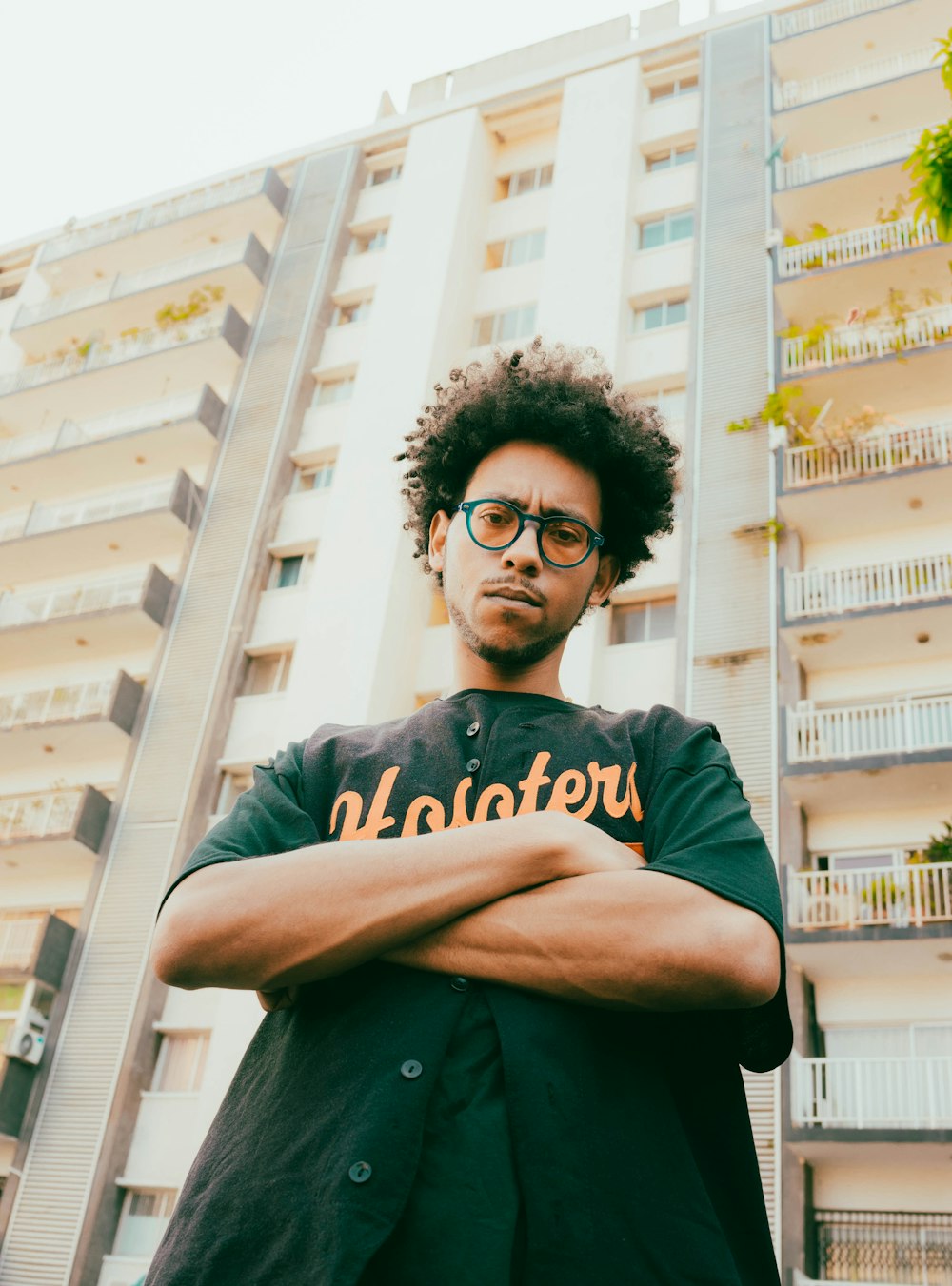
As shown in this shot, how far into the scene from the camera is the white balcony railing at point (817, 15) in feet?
79.8

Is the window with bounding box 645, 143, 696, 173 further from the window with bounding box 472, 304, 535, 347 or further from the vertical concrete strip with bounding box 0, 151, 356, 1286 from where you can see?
the vertical concrete strip with bounding box 0, 151, 356, 1286

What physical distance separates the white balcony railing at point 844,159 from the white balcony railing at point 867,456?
6243 millimetres

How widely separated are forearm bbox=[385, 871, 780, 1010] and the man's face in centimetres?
74

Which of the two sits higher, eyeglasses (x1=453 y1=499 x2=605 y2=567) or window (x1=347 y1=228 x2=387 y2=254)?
window (x1=347 y1=228 x2=387 y2=254)

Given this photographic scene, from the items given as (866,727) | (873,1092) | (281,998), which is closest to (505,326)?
(866,727)

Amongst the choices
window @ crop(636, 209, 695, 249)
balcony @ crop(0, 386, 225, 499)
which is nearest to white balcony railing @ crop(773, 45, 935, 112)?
window @ crop(636, 209, 695, 249)

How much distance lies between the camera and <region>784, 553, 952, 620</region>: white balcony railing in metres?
17.3

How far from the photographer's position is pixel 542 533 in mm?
2547

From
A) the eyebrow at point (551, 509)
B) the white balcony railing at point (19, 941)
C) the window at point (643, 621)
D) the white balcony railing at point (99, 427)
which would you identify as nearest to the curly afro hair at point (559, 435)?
the eyebrow at point (551, 509)

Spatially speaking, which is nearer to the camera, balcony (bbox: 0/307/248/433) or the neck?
the neck

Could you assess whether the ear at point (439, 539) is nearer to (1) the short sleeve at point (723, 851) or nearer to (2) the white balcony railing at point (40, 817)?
(1) the short sleeve at point (723, 851)

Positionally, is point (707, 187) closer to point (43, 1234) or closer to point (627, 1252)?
point (43, 1234)

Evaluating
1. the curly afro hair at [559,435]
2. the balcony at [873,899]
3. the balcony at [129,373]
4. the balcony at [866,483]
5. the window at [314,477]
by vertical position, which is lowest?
the curly afro hair at [559,435]

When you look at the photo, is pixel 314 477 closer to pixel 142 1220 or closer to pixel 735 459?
pixel 735 459
